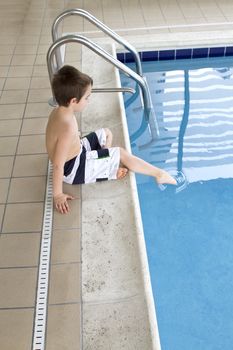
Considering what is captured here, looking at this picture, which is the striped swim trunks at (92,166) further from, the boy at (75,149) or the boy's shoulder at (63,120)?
the boy's shoulder at (63,120)

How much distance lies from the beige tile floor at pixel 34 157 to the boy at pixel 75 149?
0.45ft

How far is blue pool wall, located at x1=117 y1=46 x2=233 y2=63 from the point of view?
4648mm

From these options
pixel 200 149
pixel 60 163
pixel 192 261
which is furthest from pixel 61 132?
pixel 200 149

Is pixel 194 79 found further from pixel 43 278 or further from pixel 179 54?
pixel 43 278

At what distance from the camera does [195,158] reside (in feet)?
11.0

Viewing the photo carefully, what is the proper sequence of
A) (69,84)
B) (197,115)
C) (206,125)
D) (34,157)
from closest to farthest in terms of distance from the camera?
(69,84)
(34,157)
(206,125)
(197,115)

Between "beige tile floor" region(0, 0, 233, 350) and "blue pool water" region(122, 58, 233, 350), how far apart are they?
2.11 ft

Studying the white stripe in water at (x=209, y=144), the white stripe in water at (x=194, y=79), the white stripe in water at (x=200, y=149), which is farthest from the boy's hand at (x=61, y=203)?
the white stripe in water at (x=194, y=79)

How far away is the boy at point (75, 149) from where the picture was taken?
2.13 m

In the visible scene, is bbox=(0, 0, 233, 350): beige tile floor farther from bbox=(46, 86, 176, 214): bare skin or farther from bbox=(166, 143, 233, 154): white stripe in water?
bbox=(166, 143, 233, 154): white stripe in water

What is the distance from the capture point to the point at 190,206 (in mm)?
2865

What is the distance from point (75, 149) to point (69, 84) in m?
0.42

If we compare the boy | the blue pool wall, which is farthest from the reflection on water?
the boy

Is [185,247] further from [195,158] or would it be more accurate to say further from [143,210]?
[195,158]
